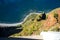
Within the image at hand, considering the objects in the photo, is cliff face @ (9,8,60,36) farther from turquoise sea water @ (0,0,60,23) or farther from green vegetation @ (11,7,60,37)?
turquoise sea water @ (0,0,60,23)

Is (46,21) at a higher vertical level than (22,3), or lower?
lower

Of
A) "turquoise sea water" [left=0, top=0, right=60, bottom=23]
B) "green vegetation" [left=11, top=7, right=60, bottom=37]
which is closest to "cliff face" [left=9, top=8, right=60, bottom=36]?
"green vegetation" [left=11, top=7, right=60, bottom=37]

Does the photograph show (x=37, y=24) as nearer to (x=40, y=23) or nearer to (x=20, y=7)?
(x=40, y=23)

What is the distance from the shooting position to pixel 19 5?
11.5 metres

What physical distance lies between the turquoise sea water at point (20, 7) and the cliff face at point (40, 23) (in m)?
0.30

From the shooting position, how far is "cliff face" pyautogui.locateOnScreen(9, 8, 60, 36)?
37.3ft

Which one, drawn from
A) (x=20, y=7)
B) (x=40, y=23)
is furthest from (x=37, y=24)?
(x=20, y=7)

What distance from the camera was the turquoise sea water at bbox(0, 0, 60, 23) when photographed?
1131 centimetres

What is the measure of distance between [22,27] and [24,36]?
0.47 m

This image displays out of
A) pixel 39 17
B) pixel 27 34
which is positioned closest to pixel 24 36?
pixel 27 34

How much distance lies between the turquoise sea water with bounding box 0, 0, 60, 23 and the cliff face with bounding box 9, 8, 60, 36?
11.7 inches

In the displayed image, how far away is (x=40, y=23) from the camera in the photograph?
11484mm

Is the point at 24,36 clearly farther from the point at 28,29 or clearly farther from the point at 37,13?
the point at 37,13

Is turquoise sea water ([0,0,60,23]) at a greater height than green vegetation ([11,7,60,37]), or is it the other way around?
turquoise sea water ([0,0,60,23])
